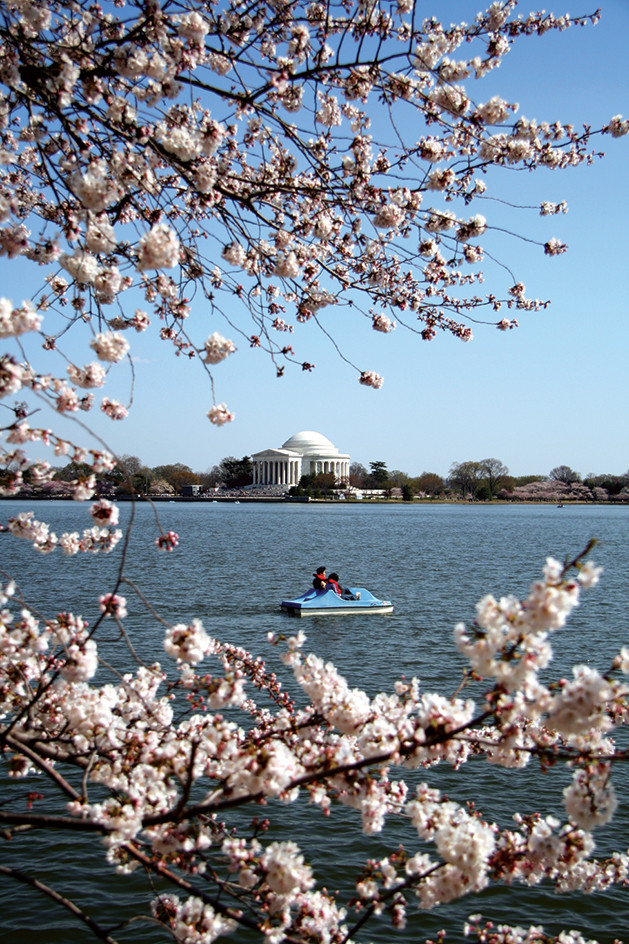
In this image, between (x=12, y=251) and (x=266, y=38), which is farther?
(x=266, y=38)

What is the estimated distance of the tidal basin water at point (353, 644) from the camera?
6.17 meters

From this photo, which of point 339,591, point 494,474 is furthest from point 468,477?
point 339,591

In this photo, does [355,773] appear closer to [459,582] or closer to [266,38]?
[266,38]

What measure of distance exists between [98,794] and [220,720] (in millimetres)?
5708

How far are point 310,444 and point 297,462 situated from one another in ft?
21.2

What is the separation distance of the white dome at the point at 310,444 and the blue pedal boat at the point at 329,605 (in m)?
131

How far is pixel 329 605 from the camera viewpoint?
19.3 m

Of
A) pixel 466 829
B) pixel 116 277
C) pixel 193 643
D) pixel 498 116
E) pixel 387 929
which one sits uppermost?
pixel 498 116

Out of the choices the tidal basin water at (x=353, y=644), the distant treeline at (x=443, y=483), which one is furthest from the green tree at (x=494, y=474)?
the tidal basin water at (x=353, y=644)

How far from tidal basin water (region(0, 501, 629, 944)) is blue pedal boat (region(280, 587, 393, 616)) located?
302 mm

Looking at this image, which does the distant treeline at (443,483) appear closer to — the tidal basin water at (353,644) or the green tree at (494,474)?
the green tree at (494,474)

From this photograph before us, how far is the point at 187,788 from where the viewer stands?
2664 mm

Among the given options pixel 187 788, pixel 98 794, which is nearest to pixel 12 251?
pixel 187 788

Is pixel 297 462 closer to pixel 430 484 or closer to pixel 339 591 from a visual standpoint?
pixel 430 484
